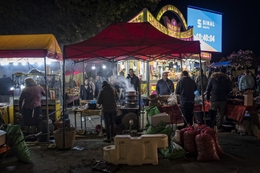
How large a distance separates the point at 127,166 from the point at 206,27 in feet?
62.3

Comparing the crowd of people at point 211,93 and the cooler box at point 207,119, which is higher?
the crowd of people at point 211,93

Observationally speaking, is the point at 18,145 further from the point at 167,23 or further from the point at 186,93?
the point at 167,23

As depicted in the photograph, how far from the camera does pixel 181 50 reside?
6375 millimetres

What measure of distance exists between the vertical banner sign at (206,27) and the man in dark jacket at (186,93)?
519 inches

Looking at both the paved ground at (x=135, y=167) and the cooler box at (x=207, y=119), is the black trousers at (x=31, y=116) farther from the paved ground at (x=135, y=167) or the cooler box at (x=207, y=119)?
the cooler box at (x=207, y=119)

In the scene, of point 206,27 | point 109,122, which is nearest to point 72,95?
point 109,122

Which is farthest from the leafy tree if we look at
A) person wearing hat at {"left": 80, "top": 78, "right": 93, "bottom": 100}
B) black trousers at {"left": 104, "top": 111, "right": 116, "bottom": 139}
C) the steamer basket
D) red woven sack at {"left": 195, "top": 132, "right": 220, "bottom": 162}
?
red woven sack at {"left": 195, "top": 132, "right": 220, "bottom": 162}

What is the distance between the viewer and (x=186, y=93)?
744 cm

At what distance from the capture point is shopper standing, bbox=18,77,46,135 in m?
7.43

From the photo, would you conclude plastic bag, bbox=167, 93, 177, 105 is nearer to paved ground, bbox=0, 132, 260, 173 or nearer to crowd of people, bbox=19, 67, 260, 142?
crowd of people, bbox=19, 67, 260, 142

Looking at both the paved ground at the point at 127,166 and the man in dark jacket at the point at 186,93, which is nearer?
the paved ground at the point at 127,166

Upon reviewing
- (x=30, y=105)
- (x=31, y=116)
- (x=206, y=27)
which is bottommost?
(x=31, y=116)

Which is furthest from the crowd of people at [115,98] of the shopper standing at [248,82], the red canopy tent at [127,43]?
the shopper standing at [248,82]

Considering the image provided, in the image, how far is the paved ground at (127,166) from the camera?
199 inches
